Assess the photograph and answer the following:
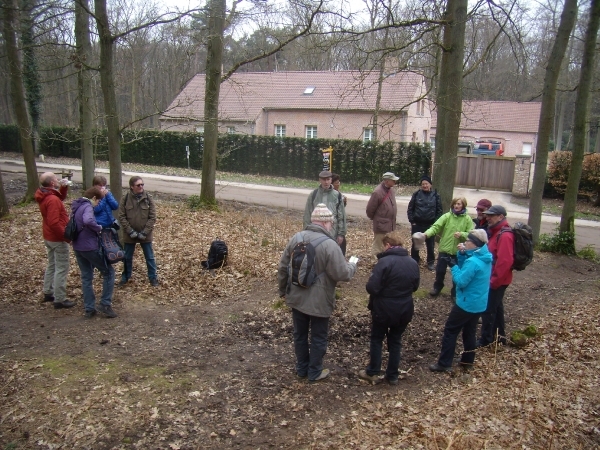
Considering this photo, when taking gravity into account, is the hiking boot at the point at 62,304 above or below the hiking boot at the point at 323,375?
above

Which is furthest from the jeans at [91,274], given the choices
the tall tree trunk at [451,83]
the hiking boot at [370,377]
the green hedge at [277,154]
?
the green hedge at [277,154]

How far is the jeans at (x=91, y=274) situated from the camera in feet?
21.0

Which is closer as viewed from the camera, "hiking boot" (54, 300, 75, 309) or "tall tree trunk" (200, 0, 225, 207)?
"hiking boot" (54, 300, 75, 309)

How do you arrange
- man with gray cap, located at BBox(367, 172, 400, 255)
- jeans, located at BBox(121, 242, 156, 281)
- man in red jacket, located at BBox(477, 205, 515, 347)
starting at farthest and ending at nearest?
1. man with gray cap, located at BBox(367, 172, 400, 255)
2. jeans, located at BBox(121, 242, 156, 281)
3. man in red jacket, located at BBox(477, 205, 515, 347)

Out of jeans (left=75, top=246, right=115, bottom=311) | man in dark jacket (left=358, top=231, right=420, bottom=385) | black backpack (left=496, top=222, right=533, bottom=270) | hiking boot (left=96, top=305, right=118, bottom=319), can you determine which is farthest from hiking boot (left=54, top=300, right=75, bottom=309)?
black backpack (left=496, top=222, right=533, bottom=270)

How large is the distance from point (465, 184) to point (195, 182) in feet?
43.9

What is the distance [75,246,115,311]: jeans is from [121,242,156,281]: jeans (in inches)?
45.6

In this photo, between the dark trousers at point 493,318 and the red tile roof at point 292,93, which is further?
the red tile roof at point 292,93

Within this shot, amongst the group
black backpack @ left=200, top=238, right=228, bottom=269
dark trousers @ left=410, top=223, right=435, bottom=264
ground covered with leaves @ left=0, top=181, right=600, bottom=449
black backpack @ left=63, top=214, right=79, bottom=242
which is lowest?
ground covered with leaves @ left=0, top=181, right=600, bottom=449

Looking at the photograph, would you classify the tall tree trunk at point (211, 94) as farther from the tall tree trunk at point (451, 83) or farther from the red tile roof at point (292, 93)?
the red tile roof at point (292, 93)

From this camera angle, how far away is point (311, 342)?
5.01 meters

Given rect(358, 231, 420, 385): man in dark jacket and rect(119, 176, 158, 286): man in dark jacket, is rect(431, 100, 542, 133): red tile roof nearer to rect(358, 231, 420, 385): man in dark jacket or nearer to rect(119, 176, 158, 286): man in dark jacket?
rect(119, 176, 158, 286): man in dark jacket

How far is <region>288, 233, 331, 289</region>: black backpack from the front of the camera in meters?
4.73

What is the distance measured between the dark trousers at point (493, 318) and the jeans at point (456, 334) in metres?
0.54
